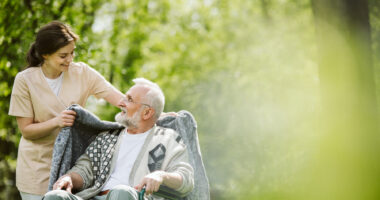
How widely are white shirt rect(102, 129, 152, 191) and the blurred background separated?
2017 millimetres

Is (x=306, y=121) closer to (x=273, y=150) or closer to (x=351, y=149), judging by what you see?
(x=273, y=150)

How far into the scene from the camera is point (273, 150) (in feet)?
32.4

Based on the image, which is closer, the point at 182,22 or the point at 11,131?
the point at 11,131

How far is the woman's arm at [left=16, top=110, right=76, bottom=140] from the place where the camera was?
10.3 ft

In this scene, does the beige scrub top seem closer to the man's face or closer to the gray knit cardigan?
the gray knit cardigan

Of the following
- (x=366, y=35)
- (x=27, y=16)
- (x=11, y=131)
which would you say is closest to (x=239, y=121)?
(x=11, y=131)

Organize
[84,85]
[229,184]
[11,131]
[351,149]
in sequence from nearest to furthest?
[84,85], [351,149], [11,131], [229,184]

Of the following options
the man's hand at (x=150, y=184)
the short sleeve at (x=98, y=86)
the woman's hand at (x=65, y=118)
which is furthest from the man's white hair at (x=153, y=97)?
the man's hand at (x=150, y=184)

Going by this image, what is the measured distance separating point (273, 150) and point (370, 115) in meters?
5.33

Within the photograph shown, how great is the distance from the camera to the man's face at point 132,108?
325 centimetres

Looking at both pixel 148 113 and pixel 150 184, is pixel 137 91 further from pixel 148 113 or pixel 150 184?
pixel 150 184

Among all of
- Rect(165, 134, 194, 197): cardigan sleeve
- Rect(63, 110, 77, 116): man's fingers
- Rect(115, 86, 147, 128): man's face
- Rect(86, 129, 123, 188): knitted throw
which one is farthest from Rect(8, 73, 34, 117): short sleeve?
Rect(165, 134, 194, 197): cardigan sleeve

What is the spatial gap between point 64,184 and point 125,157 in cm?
44

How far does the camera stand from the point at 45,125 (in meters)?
3.15
